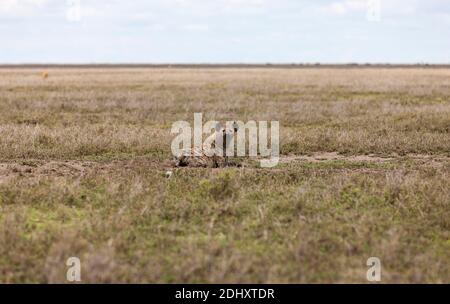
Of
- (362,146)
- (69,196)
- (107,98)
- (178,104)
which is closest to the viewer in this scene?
(69,196)

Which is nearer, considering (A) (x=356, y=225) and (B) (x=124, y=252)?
(B) (x=124, y=252)

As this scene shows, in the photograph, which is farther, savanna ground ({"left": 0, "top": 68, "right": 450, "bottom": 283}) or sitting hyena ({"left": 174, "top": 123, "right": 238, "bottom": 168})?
sitting hyena ({"left": 174, "top": 123, "right": 238, "bottom": 168})

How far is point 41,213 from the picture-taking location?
29.4 ft

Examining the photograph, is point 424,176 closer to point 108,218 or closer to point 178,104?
point 108,218

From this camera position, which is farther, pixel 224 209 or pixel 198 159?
pixel 198 159

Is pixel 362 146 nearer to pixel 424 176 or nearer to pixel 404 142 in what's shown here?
pixel 404 142

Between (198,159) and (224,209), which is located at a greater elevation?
(198,159)

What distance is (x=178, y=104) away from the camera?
1043 inches

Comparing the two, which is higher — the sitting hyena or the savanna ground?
the sitting hyena

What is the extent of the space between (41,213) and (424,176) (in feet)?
22.7

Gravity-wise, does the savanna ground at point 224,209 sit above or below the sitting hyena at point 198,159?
below

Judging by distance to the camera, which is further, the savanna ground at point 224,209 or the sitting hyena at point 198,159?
the sitting hyena at point 198,159

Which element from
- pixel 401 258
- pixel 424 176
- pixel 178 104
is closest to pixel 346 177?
pixel 424 176
